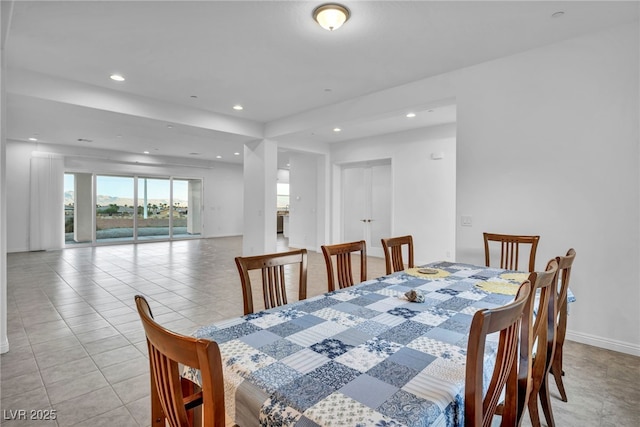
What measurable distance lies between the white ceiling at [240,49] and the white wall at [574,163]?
251 millimetres

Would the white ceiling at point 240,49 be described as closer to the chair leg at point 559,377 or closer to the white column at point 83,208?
the chair leg at point 559,377

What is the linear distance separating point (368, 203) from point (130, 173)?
23.0ft

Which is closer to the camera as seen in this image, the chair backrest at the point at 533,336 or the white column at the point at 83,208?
the chair backrest at the point at 533,336

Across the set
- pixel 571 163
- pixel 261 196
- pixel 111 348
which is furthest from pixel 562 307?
pixel 261 196

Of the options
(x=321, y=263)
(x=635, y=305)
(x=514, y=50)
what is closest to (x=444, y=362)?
(x=635, y=305)

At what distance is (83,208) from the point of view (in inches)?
349

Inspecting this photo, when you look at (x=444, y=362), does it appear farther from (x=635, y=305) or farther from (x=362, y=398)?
(x=635, y=305)

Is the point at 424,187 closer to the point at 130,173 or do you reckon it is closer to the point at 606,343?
the point at 606,343

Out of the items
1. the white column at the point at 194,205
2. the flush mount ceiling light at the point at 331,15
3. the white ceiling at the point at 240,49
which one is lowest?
the white column at the point at 194,205

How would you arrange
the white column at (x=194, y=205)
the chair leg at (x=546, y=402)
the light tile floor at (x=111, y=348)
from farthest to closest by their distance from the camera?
the white column at (x=194, y=205) → the light tile floor at (x=111, y=348) → the chair leg at (x=546, y=402)

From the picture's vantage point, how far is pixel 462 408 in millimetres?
872

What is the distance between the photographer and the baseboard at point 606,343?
2.62 m

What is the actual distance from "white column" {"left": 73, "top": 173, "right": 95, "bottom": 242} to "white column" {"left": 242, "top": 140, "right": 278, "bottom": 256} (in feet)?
17.3

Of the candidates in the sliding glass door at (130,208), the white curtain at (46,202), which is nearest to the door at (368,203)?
the sliding glass door at (130,208)
